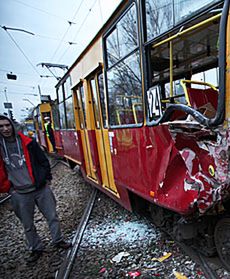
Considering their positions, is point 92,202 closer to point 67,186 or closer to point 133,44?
point 67,186

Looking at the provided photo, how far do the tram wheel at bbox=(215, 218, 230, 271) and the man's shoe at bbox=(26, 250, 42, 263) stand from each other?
2365 millimetres

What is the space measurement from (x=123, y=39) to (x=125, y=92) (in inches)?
25.6

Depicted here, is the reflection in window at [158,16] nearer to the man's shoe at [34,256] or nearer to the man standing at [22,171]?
the man standing at [22,171]

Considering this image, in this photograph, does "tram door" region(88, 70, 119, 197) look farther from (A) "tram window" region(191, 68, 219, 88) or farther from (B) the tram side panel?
(A) "tram window" region(191, 68, 219, 88)

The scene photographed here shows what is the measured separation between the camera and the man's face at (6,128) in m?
2.80

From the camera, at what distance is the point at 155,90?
219 centimetres

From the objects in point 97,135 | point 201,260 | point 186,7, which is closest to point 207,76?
point 186,7

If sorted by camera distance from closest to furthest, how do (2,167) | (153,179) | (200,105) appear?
(200,105), (153,179), (2,167)

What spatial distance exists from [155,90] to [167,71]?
103 cm

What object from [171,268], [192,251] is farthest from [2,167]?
[192,251]

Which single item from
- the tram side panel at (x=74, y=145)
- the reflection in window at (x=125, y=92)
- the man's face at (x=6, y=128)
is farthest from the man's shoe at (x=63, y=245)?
the tram side panel at (x=74, y=145)

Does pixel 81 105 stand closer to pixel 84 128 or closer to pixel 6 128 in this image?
pixel 84 128

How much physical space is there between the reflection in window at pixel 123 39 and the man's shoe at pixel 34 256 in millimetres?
2877

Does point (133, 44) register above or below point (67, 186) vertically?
above
